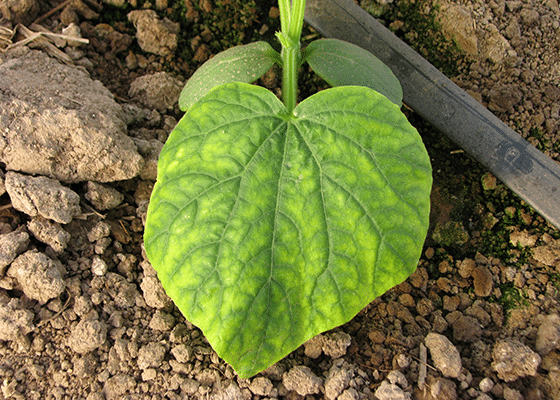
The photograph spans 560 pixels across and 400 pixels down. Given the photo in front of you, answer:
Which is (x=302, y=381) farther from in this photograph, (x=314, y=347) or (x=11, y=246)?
(x=11, y=246)

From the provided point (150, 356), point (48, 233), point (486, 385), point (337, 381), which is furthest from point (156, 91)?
point (486, 385)

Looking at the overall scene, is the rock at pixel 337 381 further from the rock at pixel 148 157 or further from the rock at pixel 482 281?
the rock at pixel 148 157

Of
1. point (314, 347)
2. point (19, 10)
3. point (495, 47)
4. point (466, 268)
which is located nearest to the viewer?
point (314, 347)

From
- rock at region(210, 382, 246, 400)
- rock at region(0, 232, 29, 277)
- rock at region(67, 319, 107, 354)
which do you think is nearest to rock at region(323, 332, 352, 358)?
rock at region(210, 382, 246, 400)

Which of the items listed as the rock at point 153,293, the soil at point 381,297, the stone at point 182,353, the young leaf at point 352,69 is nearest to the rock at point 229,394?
the soil at point 381,297

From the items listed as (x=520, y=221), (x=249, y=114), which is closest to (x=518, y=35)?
(x=520, y=221)

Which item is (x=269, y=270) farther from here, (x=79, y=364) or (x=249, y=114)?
(x=79, y=364)

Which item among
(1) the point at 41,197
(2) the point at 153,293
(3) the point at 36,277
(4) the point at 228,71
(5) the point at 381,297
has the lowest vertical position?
(5) the point at 381,297
